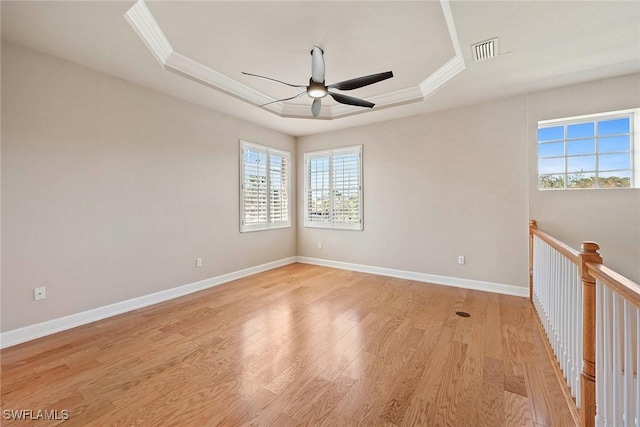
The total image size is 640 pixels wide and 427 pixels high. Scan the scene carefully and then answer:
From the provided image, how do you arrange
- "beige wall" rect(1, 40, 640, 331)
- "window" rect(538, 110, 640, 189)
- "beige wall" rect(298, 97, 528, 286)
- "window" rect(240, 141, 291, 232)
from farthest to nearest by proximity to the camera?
"window" rect(240, 141, 291, 232), "beige wall" rect(298, 97, 528, 286), "window" rect(538, 110, 640, 189), "beige wall" rect(1, 40, 640, 331)

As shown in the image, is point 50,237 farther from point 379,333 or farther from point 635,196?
point 635,196

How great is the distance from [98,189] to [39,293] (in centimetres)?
114

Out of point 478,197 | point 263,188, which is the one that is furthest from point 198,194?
point 478,197

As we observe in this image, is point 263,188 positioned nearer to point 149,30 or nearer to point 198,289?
point 198,289

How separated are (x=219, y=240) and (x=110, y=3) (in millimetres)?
3023

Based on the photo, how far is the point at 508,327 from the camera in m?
2.71

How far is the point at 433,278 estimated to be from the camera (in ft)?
14.0

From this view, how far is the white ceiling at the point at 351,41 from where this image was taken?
2.10 metres

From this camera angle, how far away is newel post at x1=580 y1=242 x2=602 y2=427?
1.36m

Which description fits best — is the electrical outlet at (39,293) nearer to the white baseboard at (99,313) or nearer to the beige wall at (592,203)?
the white baseboard at (99,313)

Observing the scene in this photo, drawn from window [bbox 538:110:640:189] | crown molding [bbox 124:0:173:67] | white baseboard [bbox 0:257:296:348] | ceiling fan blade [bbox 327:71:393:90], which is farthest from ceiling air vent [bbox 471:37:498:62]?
white baseboard [bbox 0:257:296:348]

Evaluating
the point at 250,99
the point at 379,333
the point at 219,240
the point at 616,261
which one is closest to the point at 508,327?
the point at 379,333

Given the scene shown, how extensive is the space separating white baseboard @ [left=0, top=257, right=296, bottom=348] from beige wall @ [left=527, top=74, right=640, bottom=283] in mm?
4682

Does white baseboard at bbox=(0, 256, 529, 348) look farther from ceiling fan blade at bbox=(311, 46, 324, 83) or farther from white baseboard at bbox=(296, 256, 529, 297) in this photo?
ceiling fan blade at bbox=(311, 46, 324, 83)
